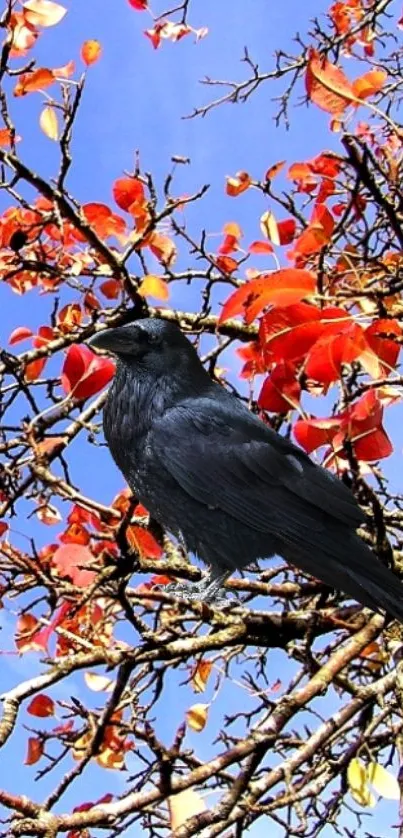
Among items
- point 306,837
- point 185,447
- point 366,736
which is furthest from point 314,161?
point 306,837

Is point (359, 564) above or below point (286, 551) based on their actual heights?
below

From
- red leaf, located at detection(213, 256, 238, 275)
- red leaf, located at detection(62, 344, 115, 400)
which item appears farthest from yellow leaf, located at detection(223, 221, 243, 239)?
red leaf, located at detection(62, 344, 115, 400)

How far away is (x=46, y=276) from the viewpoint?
171 inches

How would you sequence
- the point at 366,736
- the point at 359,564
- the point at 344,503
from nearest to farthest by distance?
the point at 359,564 < the point at 344,503 < the point at 366,736

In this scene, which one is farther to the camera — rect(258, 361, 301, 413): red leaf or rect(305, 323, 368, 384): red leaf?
rect(258, 361, 301, 413): red leaf

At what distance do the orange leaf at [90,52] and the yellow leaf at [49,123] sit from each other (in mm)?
455

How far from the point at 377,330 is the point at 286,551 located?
70cm

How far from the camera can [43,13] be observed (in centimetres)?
362

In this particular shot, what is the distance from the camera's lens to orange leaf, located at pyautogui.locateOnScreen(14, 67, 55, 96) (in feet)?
12.1

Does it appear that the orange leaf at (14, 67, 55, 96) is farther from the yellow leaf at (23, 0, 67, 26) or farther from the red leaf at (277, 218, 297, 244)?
the red leaf at (277, 218, 297, 244)

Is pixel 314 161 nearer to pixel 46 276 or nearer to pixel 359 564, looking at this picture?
pixel 46 276

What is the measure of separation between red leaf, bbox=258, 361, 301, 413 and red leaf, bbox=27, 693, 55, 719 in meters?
1.55

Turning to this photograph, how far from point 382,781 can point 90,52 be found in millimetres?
3541

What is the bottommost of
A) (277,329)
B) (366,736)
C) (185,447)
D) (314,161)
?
(366,736)
